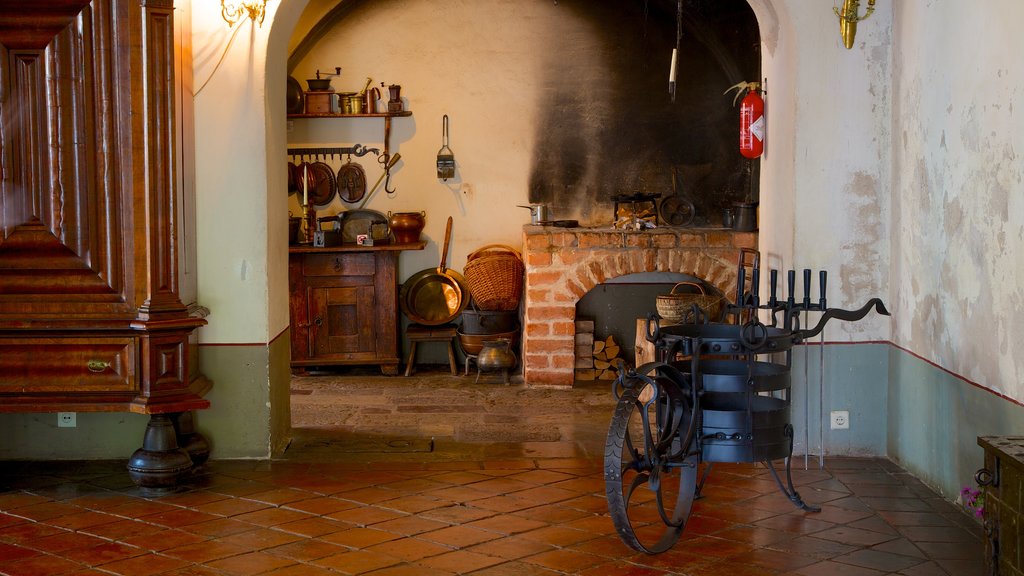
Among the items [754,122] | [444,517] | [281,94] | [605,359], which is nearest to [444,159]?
[605,359]

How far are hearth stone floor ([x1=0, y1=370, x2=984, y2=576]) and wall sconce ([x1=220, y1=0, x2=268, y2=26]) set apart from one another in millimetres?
2110

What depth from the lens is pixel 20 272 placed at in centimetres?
513

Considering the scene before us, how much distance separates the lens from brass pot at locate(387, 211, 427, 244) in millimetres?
8875

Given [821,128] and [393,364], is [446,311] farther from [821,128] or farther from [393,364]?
[821,128]

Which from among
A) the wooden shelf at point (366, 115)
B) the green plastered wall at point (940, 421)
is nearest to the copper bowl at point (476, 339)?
the wooden shelf at point (366, 115)

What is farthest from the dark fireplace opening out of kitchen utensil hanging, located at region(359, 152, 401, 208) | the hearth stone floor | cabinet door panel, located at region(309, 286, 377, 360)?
the hearth stone floor

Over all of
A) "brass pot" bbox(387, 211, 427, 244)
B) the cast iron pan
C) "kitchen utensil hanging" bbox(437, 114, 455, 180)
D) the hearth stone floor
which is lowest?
the hearth stone floor

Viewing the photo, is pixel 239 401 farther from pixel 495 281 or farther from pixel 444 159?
pixel 444 159

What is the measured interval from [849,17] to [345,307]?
484 centimetres

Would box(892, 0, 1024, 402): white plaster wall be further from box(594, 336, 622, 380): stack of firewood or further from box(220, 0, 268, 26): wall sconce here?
box(594, 336, 622, 380): stack of firewood

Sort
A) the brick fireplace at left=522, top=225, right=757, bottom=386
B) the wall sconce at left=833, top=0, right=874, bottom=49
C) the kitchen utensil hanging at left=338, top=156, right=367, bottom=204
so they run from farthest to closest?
the kitchen utensil hanging at left=338, top=156, right=367, bottom=204, the brick fireplace at left=522, top=225, right=757, bottom=386, the wall sconce at left=833, top=0, right=874, bottom=49

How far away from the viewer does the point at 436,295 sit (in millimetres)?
9125

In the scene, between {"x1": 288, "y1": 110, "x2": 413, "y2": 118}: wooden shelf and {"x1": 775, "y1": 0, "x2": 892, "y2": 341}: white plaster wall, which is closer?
{"x1": 775, "y1": 0, "x2": 892, "y2": 341}: white plaster wall

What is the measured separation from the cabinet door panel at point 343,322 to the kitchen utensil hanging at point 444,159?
1.16 metres
